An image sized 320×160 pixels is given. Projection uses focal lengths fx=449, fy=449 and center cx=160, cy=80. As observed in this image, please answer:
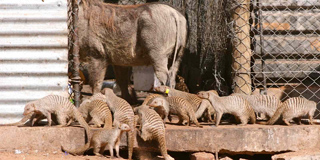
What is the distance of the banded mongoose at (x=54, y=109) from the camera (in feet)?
17.9

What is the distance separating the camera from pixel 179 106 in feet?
19.5

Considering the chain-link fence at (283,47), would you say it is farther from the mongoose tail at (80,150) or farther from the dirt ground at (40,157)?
the dirt ground at (40,157)

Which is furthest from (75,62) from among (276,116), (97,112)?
(276,116)

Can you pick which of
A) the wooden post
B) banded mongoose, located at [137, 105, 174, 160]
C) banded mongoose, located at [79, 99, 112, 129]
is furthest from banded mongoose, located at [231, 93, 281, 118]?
banded mongoose, located at [79, 99, 112, 129]

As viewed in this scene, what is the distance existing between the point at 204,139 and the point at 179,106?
0.72 m

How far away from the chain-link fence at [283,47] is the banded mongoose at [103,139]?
2.29 metres

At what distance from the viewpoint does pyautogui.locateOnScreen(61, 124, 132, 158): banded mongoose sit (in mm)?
5090

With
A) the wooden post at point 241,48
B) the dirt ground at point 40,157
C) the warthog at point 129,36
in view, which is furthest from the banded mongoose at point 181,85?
the dirt ground at point 40,157

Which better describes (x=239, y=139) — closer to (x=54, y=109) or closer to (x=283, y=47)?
(x=283, y=47)

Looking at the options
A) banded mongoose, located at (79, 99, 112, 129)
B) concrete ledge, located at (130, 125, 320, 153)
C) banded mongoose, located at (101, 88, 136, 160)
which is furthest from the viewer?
banded mongoose, located at (79, 99, 112, 129)

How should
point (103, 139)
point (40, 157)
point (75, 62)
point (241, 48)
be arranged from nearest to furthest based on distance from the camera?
→ 1. point (40, 157)
2. point (103, 139)
3. point (75, 62)
4. point (241, 48)

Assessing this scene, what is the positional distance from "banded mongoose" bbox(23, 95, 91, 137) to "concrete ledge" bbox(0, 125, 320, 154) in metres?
0.20

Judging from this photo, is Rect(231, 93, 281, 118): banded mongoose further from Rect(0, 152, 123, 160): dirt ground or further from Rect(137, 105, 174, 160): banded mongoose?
Rect(0, 152, 123, 160): dirt ground

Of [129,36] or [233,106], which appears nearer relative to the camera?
[233,106]
